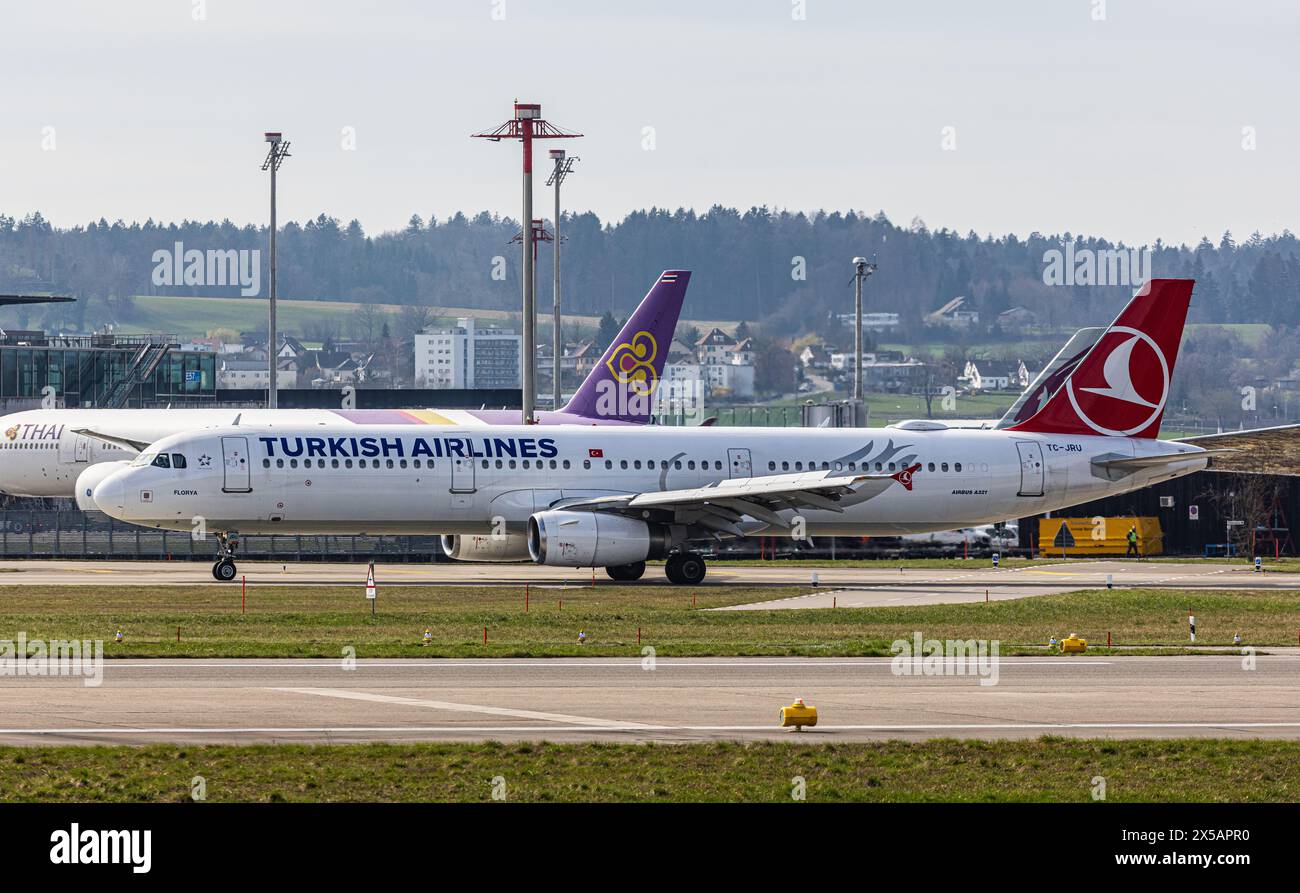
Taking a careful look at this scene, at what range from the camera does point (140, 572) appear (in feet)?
174

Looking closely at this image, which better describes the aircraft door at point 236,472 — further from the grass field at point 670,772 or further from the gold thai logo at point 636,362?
the grass field at point 670,772

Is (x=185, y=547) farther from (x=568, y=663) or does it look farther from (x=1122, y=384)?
(x=568, y=663)

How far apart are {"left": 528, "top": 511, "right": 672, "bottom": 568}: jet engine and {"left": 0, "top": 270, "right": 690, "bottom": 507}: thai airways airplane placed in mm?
14079

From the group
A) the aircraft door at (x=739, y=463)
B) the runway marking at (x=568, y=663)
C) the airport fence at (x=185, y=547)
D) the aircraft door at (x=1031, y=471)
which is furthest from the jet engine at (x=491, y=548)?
the runway marking at (x=568, y=663)

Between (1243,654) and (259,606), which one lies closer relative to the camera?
(1243,654)

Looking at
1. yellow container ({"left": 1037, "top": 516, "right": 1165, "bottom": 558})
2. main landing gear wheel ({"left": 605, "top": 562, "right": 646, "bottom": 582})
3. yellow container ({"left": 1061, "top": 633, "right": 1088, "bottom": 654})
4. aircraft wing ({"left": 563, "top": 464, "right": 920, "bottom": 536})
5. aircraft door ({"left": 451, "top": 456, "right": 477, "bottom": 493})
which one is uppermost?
aircraft door ({"left": 451, "top": 456, "right": 477, "bottom": 493})

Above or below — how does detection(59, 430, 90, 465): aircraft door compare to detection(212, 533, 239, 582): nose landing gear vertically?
above

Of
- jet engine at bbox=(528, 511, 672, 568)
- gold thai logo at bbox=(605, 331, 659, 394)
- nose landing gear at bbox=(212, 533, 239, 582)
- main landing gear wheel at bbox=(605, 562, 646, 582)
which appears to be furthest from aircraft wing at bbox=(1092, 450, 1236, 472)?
nose landing gear at bbox=(212, 533, 239, 582)

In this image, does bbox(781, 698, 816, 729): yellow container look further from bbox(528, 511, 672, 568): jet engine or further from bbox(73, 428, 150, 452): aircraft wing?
bbox(73, 428, 150, 452): aircraft wing

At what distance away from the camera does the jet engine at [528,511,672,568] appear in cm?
4756
